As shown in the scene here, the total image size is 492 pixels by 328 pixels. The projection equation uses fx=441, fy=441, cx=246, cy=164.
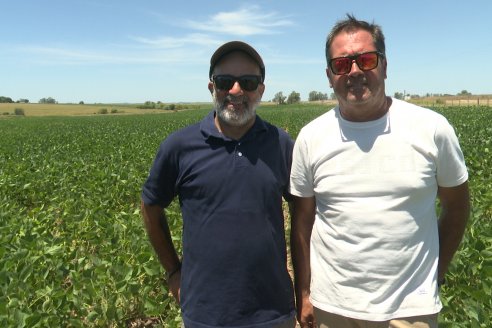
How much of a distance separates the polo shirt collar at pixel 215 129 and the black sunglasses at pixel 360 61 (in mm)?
534

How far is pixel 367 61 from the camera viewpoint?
7.22ft

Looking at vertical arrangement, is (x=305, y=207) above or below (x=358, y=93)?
below

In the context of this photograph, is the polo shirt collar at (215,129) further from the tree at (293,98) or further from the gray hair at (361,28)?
the tree at (293,98)

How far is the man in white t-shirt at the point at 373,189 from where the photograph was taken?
211 cm

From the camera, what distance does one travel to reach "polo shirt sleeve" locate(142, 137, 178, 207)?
8.07 ft

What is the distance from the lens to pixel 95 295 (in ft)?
12.5

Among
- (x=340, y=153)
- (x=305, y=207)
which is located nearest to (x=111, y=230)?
(x=305, y=207)

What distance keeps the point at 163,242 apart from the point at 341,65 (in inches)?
60.1

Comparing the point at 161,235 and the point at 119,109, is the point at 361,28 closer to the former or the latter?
the point at 161,235

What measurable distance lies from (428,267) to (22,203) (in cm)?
858

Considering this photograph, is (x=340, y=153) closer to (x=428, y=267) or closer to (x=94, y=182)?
(x=428, y=267)

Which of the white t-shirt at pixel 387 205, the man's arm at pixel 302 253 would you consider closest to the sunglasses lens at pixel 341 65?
the white t-shirt at pixel 387 205

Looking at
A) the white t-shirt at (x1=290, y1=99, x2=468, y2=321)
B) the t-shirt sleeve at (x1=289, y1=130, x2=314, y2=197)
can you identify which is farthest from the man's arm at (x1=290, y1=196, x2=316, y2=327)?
the white t-shirt at (x1=290, y1=99, x2=468, y2=321)

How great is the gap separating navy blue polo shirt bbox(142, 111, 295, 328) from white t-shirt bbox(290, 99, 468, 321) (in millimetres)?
312
